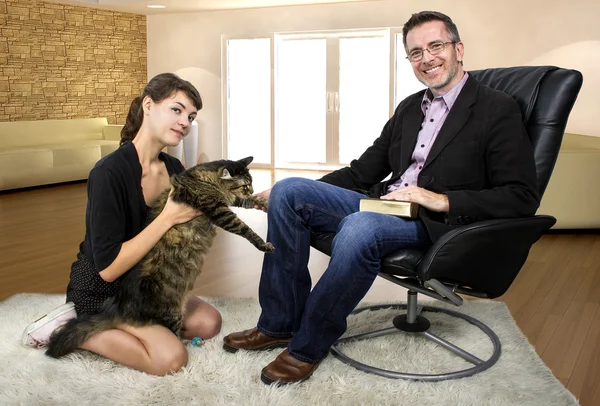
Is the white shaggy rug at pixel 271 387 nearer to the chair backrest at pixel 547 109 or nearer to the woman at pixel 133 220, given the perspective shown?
the woman at pixel 133 220

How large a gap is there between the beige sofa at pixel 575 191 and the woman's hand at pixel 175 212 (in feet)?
10.6

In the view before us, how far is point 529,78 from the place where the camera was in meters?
2.25

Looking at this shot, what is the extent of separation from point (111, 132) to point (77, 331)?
22.9 feet

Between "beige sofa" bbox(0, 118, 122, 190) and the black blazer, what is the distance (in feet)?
18.5

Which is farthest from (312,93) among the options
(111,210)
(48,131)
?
(111,210)

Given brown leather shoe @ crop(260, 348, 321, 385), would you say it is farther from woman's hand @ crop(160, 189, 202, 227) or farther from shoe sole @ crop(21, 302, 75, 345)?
shoe sole @ crop(21, 302, 75, 345)

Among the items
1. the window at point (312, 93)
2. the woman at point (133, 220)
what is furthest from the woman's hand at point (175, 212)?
the window at point (312, 93)

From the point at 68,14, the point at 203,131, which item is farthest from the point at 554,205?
the point at 68,14

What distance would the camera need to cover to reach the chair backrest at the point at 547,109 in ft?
7.09

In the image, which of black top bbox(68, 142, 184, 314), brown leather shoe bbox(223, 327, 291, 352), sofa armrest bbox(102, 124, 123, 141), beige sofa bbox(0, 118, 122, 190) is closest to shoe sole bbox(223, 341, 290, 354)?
brown leather shoe bbox(223, 327, 291, 352)

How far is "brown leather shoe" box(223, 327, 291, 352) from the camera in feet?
7.52

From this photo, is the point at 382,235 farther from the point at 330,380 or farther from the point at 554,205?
the point at 554,205

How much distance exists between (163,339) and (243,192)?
588 millimetres

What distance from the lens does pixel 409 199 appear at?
2.04 metres
